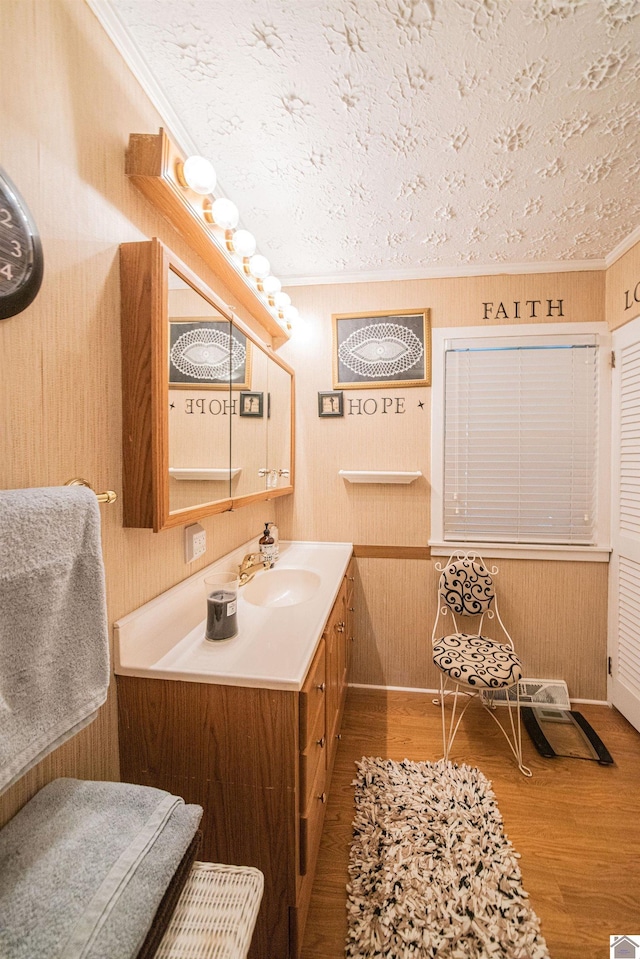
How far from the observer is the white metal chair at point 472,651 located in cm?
171

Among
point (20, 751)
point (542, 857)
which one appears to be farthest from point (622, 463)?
point (20, 751)

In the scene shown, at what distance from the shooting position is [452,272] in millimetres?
2146

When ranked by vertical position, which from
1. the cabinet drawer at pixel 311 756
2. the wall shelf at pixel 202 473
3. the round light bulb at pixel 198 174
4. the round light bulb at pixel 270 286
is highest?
the round light bulb at pixel 270 286

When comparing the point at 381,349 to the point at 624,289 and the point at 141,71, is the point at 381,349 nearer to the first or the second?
the point at 624,289

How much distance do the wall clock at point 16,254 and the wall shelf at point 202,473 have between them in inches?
18.7

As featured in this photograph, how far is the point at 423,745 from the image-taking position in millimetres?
1827

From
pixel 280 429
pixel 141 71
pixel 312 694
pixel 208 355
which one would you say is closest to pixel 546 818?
pixel 312 694

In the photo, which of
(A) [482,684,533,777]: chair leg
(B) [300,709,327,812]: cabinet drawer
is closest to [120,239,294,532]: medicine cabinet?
(B) [300,709,327,812]: cabinet drawer

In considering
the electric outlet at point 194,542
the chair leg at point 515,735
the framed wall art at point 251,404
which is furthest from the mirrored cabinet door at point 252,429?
the chair leg at point 515,735

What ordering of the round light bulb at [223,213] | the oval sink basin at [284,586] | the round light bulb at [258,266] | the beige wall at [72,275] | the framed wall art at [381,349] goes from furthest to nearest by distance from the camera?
the framed wall art at [381,349], the oval sink basin at [284,586], the round light bulb at [258,266], the round light bulb at [223,213], the beige wall at [72,275]

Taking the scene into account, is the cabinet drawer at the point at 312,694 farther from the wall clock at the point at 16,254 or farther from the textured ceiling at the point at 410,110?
the textured ceiling at the point at 410,110

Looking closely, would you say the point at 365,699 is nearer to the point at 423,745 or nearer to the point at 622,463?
the point at 423,745

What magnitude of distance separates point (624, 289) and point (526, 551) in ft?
4.79

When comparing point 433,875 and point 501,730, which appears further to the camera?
point 501,730
